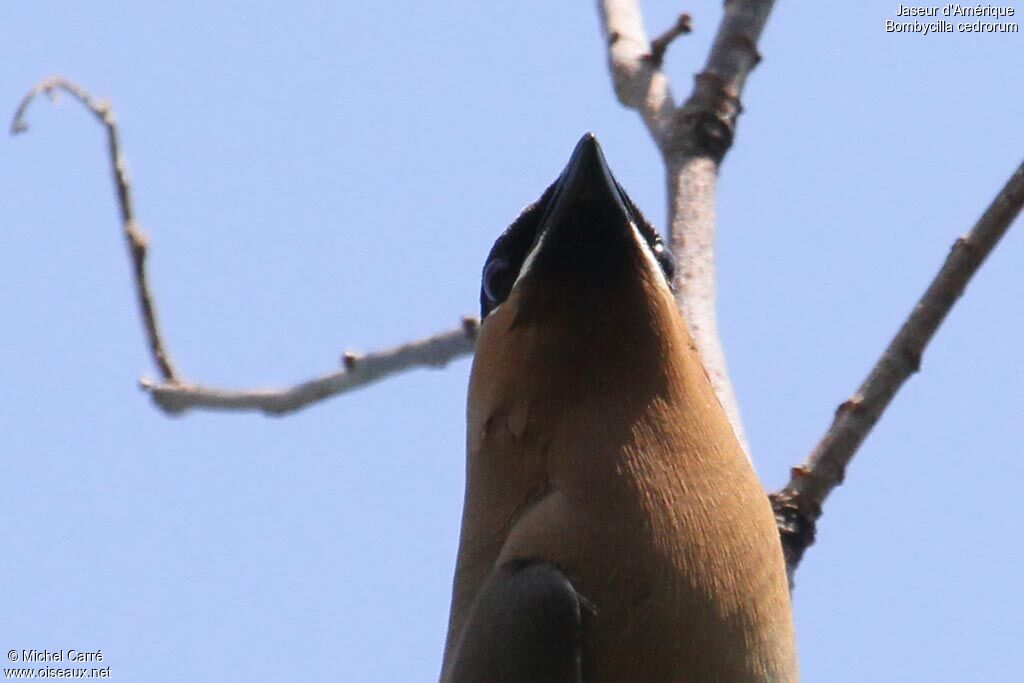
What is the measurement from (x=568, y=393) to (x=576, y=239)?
0.49 m

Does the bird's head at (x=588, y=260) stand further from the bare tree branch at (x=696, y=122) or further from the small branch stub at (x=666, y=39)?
the small branch stub at (x=666, y=39)

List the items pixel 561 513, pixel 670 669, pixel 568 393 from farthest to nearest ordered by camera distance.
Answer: pixel 568 393 < pixel 561 513 < pixel 670 669

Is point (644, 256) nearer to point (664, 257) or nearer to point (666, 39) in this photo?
point (664, 257)

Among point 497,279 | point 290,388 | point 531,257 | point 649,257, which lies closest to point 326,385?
point 290,388

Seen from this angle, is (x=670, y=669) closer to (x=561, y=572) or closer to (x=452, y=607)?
(x=561, y=572)

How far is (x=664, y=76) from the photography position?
626cm

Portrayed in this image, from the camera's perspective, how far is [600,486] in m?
4.60

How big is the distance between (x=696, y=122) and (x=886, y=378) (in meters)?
1.38

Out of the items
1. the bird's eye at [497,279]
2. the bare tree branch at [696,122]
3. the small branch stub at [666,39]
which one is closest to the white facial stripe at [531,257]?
the bird's eye at [497,279]

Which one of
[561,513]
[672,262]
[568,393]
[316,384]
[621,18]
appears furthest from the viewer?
[621,18]

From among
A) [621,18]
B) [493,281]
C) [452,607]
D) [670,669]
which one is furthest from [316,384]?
[670,669]

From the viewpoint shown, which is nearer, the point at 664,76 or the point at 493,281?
the point at 493,281

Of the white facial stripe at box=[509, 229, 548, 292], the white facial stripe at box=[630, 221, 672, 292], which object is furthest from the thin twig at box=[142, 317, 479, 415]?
the white facial stripe at box=[630, 221, 672, 292]

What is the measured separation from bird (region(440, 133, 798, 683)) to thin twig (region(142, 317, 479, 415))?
2.62 ft
